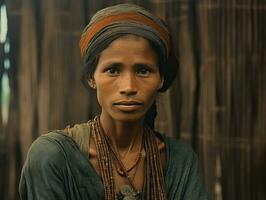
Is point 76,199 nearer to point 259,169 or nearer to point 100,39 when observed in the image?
point 100,39

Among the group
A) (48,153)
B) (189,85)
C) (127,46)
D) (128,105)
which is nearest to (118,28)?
(127,46)

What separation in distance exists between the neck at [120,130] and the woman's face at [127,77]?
0.03 m

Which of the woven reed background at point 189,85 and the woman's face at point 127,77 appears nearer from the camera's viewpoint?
the woman's face at point 127,77

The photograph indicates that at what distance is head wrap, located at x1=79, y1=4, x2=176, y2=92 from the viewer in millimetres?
1034

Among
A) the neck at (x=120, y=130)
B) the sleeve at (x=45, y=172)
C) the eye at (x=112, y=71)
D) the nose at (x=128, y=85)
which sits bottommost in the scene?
the sleeve at (x=45, y=172)

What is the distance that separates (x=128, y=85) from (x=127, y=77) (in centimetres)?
2

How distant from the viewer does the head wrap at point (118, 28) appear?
103cm

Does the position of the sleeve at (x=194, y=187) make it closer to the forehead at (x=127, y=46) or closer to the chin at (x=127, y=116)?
the chin at (x=127, y=116)

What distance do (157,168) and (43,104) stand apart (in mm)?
586

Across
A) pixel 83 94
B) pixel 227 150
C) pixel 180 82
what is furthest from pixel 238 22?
pixel 83 94

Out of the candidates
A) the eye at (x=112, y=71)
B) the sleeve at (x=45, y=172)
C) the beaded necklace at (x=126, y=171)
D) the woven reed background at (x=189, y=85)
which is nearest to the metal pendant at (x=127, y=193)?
the beaded necklace at (x=126, y=171)

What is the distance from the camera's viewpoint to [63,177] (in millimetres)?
1031

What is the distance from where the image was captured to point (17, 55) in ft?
5.17

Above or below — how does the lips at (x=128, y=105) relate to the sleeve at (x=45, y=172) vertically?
above
